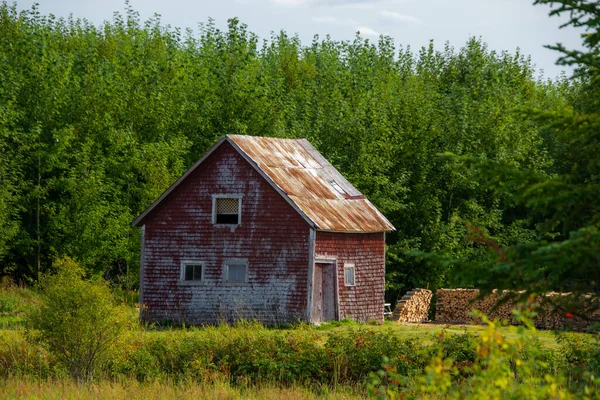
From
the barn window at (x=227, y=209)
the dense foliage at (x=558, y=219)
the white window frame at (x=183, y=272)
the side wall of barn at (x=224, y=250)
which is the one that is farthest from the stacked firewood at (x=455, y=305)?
the dense foliage at (x=558, y=219)

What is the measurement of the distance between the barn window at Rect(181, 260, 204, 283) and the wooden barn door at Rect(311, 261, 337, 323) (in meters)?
3.47

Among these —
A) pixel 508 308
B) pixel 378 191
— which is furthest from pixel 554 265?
pixel 378 191

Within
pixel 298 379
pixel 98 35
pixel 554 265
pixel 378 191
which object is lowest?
pixel 298 379

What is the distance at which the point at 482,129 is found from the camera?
45.7 m

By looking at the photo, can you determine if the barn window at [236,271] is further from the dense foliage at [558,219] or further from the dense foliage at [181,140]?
the dense foliage at [558,219]

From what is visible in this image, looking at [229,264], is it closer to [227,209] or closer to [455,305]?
[227,209]

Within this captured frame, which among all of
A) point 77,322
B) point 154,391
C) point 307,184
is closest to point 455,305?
point 307,184

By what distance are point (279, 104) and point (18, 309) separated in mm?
17025

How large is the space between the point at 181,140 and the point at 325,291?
13043mm

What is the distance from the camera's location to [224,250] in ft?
101

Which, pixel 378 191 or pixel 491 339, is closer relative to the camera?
pixel 491 339

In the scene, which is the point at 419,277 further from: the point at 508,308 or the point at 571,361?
the point at 571,361

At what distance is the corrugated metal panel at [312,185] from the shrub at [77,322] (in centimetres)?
930

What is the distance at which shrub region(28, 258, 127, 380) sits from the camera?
21391 millimetres
